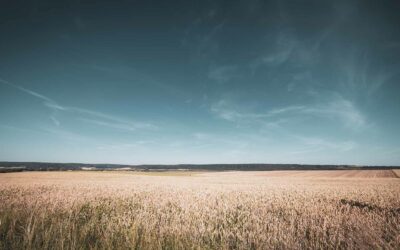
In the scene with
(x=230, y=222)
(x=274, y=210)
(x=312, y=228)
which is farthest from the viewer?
(x=274, y=210)

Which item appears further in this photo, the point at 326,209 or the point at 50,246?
the point at 326,209

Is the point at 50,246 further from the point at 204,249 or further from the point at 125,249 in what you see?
the point at 204,249

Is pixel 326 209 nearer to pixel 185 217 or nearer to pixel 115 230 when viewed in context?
pixel 185 217

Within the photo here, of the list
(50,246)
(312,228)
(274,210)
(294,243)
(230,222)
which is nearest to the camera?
(50,246)

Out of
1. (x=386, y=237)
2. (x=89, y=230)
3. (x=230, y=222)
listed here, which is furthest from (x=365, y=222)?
(x=89, y=230)

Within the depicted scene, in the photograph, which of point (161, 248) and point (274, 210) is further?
point (274, 210)

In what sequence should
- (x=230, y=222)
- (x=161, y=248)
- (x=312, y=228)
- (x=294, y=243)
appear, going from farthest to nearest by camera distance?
(x=230, y=222), (x=312, y=228), (x=294, y=243), (x=161, y=248)

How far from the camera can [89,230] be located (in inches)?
228

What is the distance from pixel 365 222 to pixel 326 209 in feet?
8.14

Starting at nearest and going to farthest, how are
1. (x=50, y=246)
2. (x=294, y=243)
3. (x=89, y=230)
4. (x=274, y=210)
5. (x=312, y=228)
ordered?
(x=50, y=246), (x=294, y=243), (x=89, y=230), (x=312, y=228), (x=274, y=210)

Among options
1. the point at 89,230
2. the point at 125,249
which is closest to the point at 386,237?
the point at 125,249

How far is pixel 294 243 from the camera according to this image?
5.00 meters

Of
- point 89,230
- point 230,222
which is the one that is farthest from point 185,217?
point 89,230

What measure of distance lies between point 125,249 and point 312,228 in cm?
464
